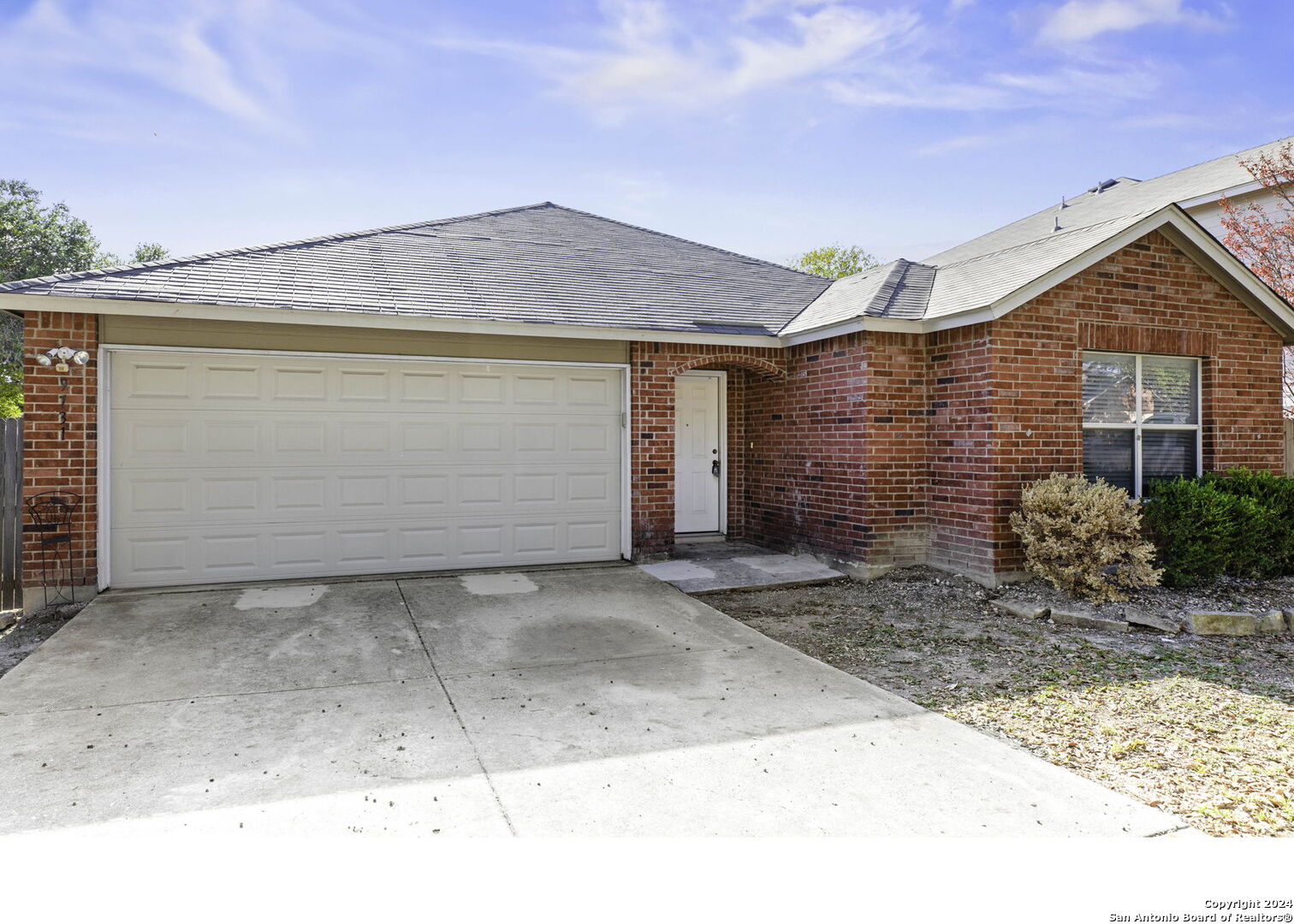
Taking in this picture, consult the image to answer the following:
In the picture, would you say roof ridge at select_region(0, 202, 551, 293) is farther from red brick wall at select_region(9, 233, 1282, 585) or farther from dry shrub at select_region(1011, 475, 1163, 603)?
dry shrub at select_region(1011, 475, 1163, 603)

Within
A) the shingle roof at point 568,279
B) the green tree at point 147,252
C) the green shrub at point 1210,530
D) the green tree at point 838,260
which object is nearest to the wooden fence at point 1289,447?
the green shrub at point 1210,530

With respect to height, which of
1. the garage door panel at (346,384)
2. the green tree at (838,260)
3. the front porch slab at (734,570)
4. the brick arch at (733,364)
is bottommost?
the front porch slab at (734,570)

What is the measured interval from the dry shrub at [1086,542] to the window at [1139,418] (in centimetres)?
101

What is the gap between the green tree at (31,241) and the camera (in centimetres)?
2539

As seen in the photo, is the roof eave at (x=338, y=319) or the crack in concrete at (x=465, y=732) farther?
the roof eave at (x=338, y=319)

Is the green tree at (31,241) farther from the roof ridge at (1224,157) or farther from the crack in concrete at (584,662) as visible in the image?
the roof ridge at (1224,157)

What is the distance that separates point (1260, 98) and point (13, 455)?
19032mm

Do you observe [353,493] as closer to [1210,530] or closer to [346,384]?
[346,384]

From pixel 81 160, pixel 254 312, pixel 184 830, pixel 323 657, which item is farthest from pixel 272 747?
pixel 81 160

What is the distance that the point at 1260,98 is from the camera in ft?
44.6

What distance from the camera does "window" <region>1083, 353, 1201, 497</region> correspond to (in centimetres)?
805

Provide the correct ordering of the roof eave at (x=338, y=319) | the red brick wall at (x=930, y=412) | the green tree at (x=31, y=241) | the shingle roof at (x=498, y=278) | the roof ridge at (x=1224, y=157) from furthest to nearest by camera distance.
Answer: the green tree at (x=31, y=241), the roof ridge at (x=1224, y=157), the shingle roof at (x=498, y=278), the red brick wall at (x=930, y=412), the roof eave at (x=338, y=319)

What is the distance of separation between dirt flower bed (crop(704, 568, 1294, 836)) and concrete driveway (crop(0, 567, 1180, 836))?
0.29 metres

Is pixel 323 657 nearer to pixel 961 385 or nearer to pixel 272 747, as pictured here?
pixel 272 747
